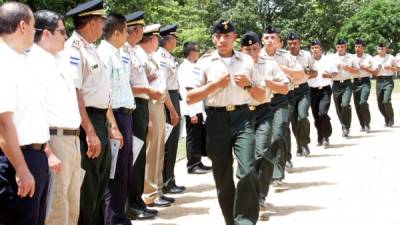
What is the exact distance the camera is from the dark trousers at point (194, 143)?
10.8 metres

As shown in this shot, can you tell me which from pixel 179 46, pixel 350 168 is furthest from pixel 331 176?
pixel 179 46

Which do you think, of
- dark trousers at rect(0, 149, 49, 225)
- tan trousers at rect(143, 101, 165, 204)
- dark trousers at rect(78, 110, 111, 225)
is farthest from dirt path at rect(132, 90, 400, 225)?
dark trousers at rect(0, 149, 49, 225)

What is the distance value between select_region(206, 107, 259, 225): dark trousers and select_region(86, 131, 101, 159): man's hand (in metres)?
1.20

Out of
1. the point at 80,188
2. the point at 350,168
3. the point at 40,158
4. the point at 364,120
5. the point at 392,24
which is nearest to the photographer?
the point at 40,158

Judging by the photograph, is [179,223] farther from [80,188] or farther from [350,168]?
[350,168]

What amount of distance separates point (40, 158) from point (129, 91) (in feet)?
8.12

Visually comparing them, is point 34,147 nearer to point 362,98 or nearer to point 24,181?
point 24,181

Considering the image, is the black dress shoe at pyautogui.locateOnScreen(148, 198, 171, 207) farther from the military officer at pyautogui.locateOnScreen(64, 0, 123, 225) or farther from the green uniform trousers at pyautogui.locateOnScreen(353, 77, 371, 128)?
the green uniform trousers at pyautogui.locateOnScreen(353, 77, 371, 128)

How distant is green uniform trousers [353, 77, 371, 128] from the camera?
16203 mm

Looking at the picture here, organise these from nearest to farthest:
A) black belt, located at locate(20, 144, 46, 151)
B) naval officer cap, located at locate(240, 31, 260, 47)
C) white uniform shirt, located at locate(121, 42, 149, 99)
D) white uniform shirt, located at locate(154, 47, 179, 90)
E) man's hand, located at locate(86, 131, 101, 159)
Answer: black belt, located at locate(20, 144, 46, 151)
man's hand, located at locate(86, 131, 101, 159)
white uniform shirt, located at locate(121, 42, 149, 99)
naval officer cap, located at locate(240, 31, 260, 47)
white uniform shirt, located at locate(154, 47, 179, 90)

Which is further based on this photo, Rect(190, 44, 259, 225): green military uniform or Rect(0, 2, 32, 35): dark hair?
Rect(190, 44, 259, 225): green military uniform

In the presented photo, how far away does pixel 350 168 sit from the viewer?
10.5 metres

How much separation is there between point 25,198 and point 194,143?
22.6 feet

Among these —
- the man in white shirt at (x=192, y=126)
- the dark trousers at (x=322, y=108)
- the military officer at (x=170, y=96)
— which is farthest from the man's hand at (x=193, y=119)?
the dark trousers at (x=322, y=108)
